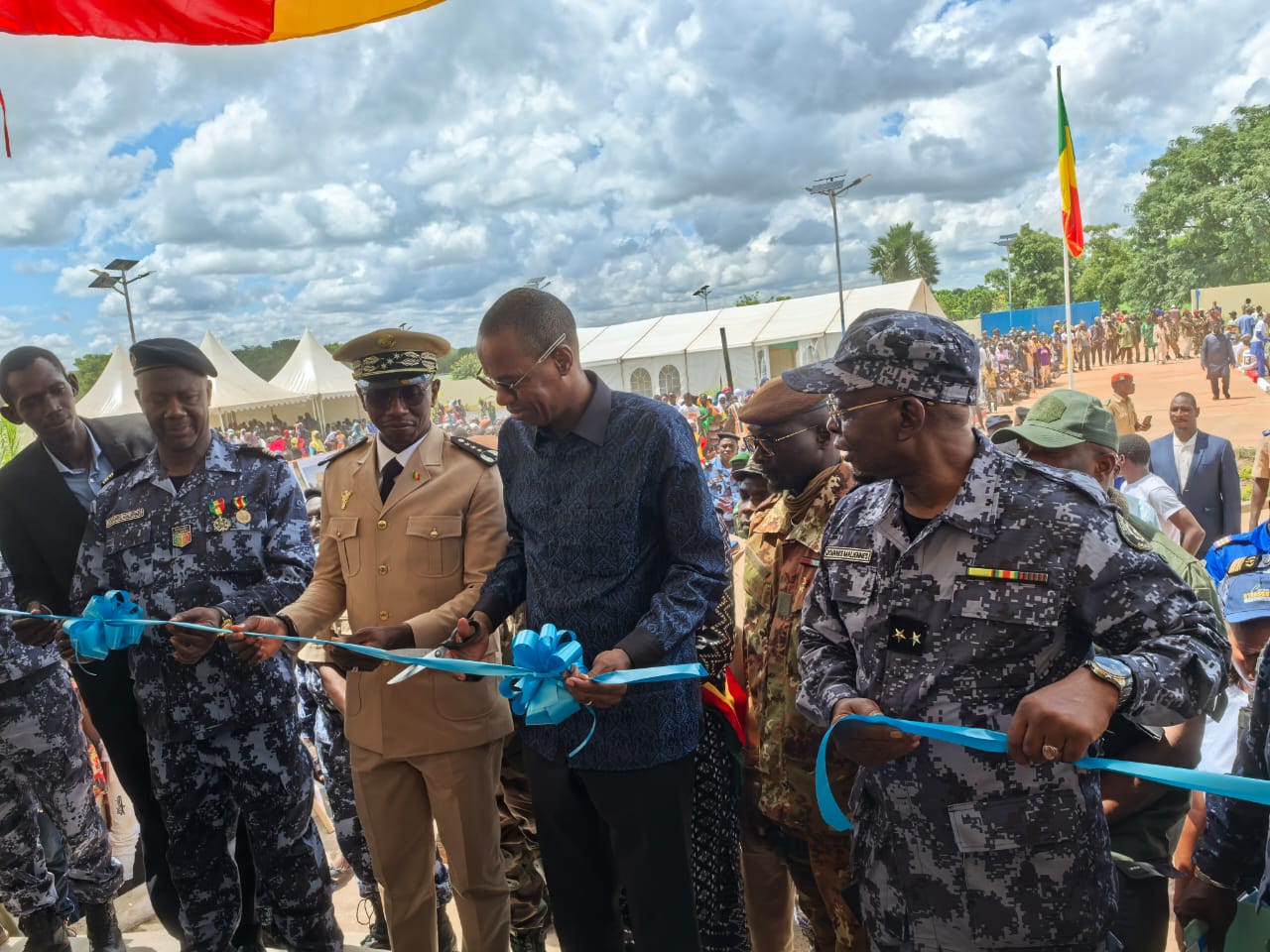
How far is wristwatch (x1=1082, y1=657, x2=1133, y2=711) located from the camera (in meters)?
1.67

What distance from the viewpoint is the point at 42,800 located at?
395 centimetres

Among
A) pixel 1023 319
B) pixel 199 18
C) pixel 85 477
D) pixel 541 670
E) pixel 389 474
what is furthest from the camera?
pixel 1023 319

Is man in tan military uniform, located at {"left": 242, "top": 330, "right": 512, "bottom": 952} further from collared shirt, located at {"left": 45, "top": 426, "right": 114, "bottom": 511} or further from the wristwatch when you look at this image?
the wristwatch

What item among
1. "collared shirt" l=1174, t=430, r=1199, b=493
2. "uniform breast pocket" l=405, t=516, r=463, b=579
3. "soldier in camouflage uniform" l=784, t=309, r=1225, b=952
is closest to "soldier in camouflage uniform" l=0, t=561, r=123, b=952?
"uniform breast pocket" l=405, t=516, r=463, b=579

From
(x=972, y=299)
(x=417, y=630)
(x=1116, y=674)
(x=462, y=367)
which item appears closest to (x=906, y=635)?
(x=1116, y=674)

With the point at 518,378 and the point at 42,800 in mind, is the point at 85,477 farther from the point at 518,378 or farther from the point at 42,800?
the point at 518,378

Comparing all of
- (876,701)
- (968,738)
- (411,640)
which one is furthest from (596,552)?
(968,738)

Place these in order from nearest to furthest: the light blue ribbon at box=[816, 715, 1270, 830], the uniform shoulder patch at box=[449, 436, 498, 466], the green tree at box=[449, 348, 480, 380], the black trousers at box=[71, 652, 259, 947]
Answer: the light blue ribbon at box=[816, 715, 1270, 830] < the uniform shoulder patch at box=[449, 436, 498, 466] < the black trousers at box=[71, 652, 259, 947] < the green tree at box=[449, 348, 480, 380]

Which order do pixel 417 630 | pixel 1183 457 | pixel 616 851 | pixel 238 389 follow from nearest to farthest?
pixel 616 851, pixel 417 630, pixel 1183 457, pixel 238 389

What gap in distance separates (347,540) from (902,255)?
6751 centimetres

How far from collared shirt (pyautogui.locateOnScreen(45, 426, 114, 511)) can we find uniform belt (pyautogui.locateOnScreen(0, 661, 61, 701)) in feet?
2.75

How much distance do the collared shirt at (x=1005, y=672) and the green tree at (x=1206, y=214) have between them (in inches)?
1007

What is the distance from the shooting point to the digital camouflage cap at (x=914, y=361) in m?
1.91

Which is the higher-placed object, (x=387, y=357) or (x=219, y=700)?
(x=387, y=357)
